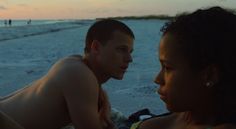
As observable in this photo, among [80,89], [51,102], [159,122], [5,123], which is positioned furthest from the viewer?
[51,102]

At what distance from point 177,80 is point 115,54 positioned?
4.98 feet

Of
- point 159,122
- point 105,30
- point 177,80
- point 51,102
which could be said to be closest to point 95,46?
point 105,30

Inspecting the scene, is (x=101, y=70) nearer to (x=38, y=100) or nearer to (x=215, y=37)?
(x=38, y=100)

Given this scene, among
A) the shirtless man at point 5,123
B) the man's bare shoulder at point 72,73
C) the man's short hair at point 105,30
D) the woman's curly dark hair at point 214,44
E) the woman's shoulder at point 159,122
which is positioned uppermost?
the woman's curly dark hair at point 214,44

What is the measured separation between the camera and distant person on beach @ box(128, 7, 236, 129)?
1.53 meters

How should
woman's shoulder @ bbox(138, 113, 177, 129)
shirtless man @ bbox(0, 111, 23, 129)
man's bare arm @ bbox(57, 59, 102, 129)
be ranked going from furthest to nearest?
1. man's bare arm @ bbox(57, 59, 102, 129)
2. woman's shoulder @ bbox(138, 113, 177, 129)
3. shirtless man @ bbox(0, 111, 23, 129)

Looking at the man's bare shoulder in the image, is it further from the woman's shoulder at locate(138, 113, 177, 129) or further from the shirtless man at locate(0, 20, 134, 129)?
the woman's shoulder at locate(138, 113, 177, 129)

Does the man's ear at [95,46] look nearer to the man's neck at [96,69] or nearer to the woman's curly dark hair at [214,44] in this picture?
the man's neck at [96,69]

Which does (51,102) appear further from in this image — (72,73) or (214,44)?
(214,44)

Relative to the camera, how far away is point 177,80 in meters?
1.57

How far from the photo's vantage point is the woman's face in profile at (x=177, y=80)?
1.55 metres

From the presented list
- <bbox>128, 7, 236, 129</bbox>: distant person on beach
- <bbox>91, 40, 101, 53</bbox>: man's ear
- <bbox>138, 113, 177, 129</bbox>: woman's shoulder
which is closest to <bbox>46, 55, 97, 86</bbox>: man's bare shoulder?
<bbox>91, 40, 101, 53</bbox>: man's ear

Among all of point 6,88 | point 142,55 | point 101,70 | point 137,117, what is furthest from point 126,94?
point 142,55

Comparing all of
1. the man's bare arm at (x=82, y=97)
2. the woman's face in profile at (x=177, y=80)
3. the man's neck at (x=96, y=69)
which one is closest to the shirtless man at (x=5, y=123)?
→ the woman's face in profile at (x=177, y=80)
